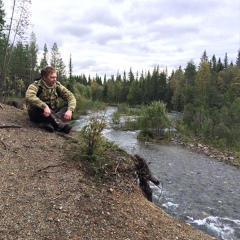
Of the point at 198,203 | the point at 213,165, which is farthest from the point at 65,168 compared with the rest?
the point at 213,165

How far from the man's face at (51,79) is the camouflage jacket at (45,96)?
5.2 inches

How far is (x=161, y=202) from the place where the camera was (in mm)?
8195

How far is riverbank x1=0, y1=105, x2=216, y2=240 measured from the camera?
3279 mm

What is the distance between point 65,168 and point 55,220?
1.39m

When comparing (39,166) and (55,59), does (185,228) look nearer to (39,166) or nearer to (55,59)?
(39,166)

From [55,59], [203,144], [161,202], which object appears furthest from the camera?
[55,59]

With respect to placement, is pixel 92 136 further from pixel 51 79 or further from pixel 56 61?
pixel 56 61

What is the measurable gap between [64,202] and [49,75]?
3.27 m

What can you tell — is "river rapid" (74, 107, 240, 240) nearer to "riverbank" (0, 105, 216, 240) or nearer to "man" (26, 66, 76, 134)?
"man" (26, 66, 76, 134)

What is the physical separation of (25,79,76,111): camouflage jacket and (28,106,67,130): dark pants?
17 cm

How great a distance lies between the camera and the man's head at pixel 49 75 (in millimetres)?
5910

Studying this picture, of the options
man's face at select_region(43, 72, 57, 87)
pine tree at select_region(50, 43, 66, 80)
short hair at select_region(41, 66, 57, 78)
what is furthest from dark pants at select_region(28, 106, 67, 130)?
pine tree at select_region(50, 43, 66, 80)

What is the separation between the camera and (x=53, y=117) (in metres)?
6.25

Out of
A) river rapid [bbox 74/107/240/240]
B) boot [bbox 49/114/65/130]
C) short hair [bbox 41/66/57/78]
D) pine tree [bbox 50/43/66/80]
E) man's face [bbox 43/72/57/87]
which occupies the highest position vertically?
pine tree [bbox 50/43/66/80]
